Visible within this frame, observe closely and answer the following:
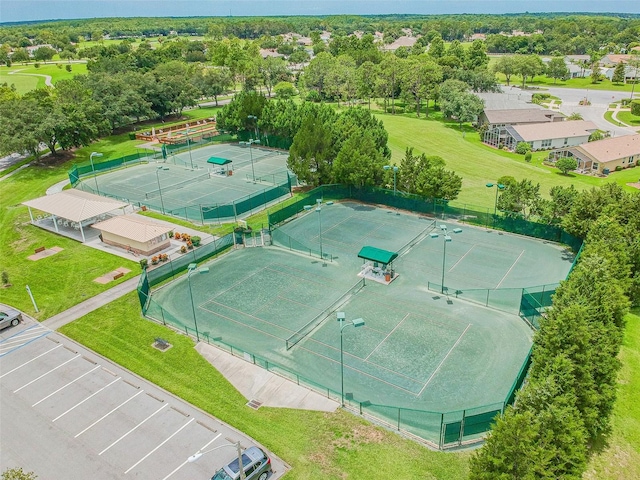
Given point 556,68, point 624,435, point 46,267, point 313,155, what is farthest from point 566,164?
point 556,68

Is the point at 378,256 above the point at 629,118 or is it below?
above

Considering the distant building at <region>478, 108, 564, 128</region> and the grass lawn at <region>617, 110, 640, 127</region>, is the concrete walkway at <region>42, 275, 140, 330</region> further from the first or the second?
the grass lawn at <region>617, 110, 640, 127</region>

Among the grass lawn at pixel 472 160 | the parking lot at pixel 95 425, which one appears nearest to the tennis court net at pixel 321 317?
the parking lot at pixel 95 425

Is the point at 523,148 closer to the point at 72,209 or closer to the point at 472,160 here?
the point at 472,160

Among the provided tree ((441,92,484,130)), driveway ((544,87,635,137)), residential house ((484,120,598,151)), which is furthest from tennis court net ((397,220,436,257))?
driveway ((544,87,635,137))

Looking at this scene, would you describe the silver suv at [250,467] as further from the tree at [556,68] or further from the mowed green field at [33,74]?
the tree at [556,68]
